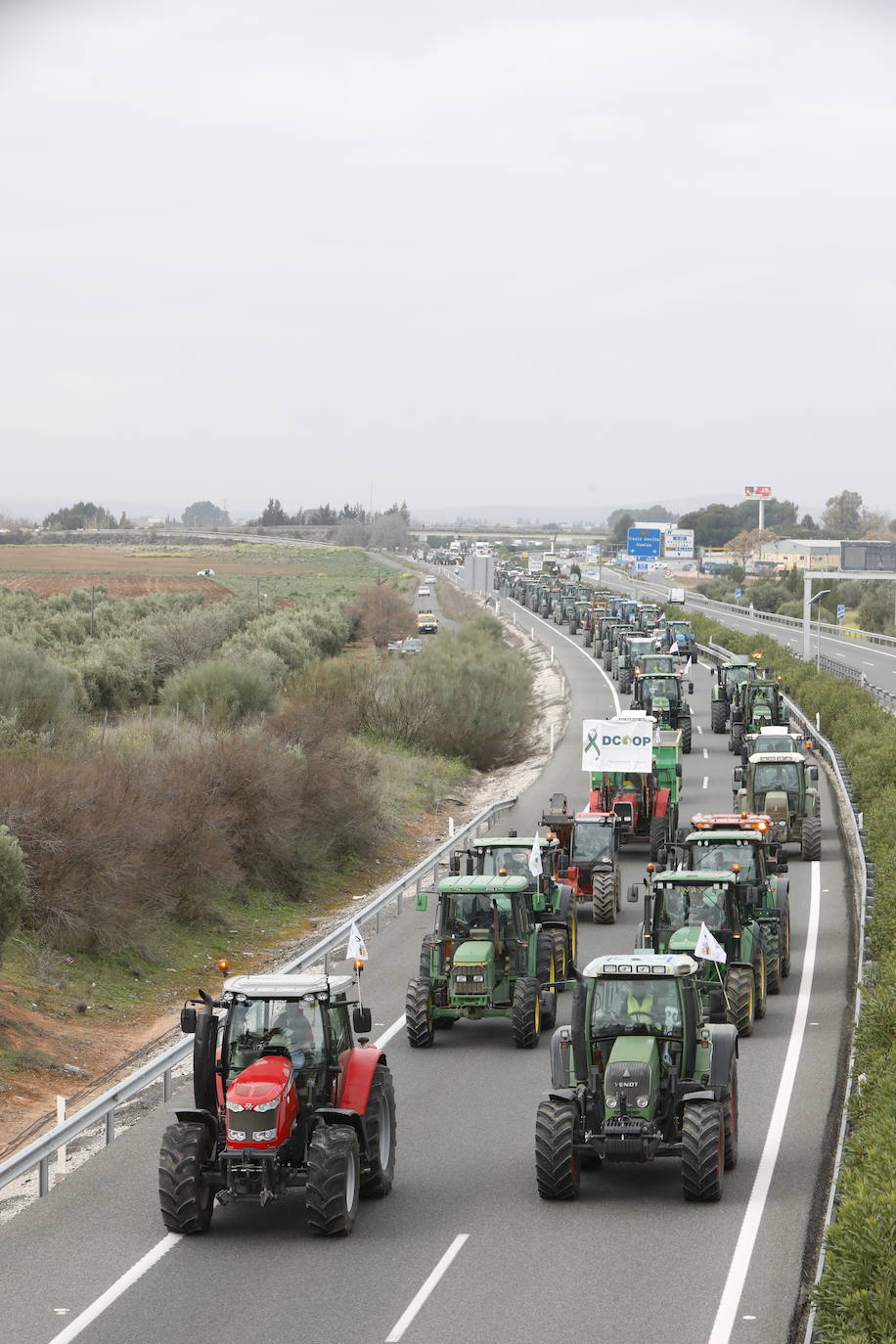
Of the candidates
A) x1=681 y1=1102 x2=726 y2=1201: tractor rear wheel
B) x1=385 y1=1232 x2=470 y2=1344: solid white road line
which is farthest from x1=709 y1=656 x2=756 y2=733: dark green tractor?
x1=385 y1=1232 x2=470 y2=1344: solid white road line

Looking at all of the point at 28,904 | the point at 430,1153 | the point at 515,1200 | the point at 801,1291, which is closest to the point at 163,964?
the point at 28,904

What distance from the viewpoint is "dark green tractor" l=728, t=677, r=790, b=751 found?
164 feet

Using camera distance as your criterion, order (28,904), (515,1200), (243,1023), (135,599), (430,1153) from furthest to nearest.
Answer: (135,599) < (28,904) < (430,1153) < (515,1200) < (243,1023)

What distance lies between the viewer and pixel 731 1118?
1529 cm

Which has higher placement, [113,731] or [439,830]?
[113,731]

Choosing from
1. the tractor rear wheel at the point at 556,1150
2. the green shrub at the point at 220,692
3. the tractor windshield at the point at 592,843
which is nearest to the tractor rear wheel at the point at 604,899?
the tractor windshield at the point at 592,843

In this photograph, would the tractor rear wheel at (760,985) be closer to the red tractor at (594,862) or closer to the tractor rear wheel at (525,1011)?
the tractor rear wheel at (525,1011)

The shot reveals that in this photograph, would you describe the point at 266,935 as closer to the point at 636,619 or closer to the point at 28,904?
the point at 28,904

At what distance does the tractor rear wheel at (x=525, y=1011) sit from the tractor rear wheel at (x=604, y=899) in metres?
8.84

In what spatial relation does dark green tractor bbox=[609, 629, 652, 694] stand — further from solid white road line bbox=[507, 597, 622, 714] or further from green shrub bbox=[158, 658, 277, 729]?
green shrub bbox=[158, 658, 277, 729]

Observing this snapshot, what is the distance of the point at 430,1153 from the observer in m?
16.6

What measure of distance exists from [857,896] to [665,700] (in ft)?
70.7

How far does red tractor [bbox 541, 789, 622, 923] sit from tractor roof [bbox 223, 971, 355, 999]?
1576cm

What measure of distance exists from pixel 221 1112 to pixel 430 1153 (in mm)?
3354
